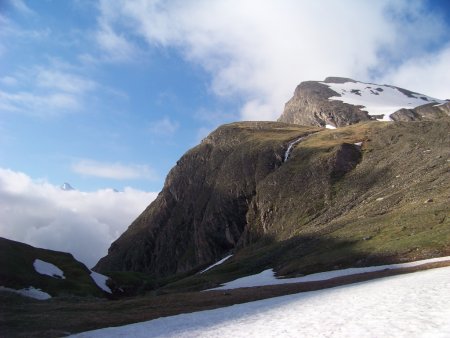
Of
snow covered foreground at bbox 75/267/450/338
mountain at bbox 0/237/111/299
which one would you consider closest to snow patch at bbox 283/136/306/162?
mountain at bbox 0/237/111/299

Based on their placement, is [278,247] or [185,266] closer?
[278,247]

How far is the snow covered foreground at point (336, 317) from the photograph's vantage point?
18.8 m

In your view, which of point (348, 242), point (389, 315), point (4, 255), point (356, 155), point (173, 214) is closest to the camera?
point (389, 315)

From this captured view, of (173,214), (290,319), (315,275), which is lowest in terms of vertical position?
(290,319)

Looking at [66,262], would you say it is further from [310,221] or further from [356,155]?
[356,155]

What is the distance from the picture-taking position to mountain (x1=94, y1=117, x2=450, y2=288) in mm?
60344

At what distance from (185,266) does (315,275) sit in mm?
127241

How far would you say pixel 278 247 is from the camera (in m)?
86.1

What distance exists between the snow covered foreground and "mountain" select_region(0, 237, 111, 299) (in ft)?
138

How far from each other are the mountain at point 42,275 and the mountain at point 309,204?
20.1 m

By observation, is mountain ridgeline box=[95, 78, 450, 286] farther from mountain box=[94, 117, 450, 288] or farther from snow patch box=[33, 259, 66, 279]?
snow patch box=[33, 259, 66, 279]

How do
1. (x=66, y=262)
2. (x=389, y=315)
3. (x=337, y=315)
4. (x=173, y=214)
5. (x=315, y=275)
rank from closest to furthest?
1. (x=389, y=315)
2. (x=337, y=315)
3. (x=315, y=275)
4. (x=66, y=262)
5. (x=173, y=214)

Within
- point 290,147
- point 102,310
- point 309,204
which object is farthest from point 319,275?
point 290,147

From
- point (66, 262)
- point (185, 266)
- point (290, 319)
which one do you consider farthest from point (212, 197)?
point (290, 319)
